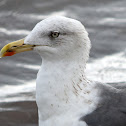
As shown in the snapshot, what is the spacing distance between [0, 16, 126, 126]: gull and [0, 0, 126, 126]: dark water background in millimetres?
1191

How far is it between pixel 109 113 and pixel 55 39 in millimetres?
732

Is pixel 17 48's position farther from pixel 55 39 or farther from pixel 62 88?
pixel 62 88

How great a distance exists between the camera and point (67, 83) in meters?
3.66

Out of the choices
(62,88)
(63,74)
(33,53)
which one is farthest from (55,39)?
(33,53)

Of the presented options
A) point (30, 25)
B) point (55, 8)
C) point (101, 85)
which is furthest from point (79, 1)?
point (101, 85)

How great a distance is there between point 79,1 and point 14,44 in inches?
175

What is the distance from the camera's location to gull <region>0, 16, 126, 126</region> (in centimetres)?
352

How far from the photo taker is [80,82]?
3.71 meters

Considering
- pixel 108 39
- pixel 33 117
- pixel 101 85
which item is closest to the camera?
pixel 101 85

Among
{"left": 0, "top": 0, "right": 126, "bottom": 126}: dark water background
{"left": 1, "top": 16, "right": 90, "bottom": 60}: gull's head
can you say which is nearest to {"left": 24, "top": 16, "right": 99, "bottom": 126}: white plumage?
{"left": 1, "top": 16, "right": 90, "bottom": 60}: gull's head

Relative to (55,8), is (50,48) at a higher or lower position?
higher

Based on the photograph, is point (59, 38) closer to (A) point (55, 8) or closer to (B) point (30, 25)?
(B) point (30, 25)

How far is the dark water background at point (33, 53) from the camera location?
5.15 meters

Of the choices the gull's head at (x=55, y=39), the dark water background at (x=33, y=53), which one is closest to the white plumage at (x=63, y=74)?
the gull's head at (x=55, y=39)
